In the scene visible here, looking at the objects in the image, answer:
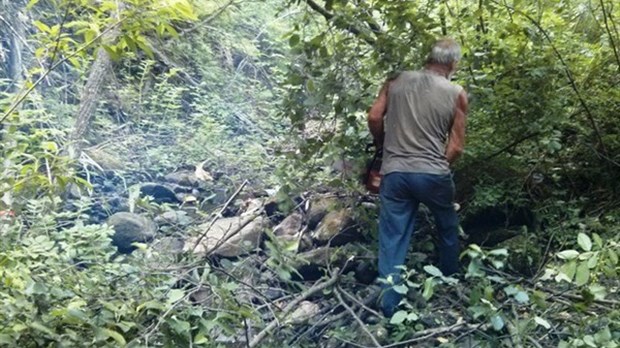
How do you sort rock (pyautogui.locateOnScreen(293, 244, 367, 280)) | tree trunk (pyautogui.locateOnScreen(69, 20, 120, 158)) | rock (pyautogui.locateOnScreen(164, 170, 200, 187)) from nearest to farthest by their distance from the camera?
1. rock (pyautogui.locateOnScreen(293, 244, 367, 280))
2. tree trunk (pyautogui.locateOnScreen(69, 20, 120, 158))
3. rock (pyautogui.locateOnScreen(164, 170, 200, 187))

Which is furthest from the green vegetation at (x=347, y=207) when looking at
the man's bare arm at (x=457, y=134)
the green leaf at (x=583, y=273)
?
the man's bare arm at (x=457, y=134)

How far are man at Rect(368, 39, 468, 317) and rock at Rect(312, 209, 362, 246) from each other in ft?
3.87

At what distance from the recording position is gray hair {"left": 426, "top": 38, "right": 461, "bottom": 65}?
4164 millimetres

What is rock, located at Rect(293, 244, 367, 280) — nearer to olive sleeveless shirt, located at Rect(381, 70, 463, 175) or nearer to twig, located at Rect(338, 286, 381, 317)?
twig, located at Rect(338, 286, 381, 317)

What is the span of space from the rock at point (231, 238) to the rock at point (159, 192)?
217 cm

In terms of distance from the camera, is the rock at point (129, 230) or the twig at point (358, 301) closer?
the twig at point (358, 301)

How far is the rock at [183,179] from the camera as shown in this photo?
8938mm

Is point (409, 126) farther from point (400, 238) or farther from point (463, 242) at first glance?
point (463, 242)

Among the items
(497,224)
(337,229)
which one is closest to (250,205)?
(337,229)

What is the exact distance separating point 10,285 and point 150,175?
6197mm

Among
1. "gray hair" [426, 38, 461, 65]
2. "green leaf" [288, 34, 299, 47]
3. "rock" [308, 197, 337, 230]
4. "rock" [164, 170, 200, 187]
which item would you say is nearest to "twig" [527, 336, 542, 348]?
"gray hair" [426, 38, 461, 65]

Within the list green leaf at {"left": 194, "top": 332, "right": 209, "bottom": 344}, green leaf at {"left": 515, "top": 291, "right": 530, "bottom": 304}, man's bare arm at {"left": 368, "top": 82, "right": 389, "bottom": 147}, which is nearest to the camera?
green leaf at {"left": 194, "top": 332, "right": 209, "bottom": 344}

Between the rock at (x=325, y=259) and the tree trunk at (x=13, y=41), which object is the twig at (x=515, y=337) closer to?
the rock at (x=325, y=259)

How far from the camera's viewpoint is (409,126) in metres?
4.16
